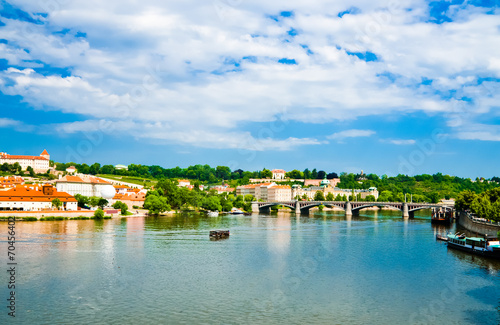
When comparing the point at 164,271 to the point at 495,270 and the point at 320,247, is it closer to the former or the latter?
the point at 320,247

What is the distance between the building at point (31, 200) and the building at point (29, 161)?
72.9m

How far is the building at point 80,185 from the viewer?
86688mm

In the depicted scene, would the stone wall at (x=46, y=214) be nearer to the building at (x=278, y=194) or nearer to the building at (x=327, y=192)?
the building at (x=278, y=194)

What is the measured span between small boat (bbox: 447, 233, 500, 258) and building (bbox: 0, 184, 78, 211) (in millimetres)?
52713

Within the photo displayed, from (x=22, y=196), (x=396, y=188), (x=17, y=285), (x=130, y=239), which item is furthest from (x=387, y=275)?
(x=396, y=188)

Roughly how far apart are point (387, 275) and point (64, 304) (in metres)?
17.7

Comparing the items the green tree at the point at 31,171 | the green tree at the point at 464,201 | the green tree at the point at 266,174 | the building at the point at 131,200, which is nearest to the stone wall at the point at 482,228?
the green tree at the point at 464,201

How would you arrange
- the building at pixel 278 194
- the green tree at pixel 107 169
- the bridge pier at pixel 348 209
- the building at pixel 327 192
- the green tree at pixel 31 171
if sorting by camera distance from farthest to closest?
the green tree at pixel 107 169 < the building at pixel 327 192 < the building at pixel 278 194 < the green tree at pixel 31 171 < the bridge pier at pixel 348 209

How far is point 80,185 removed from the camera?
89.8 metres

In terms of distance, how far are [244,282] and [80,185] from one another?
71002mm

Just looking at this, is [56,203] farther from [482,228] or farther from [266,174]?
[266,174]

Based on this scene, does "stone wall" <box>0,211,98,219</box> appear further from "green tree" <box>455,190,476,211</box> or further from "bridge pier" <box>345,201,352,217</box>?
"green tree" <box>455,190,476,211</box>

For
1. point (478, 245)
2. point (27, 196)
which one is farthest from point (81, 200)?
point (478, 245)

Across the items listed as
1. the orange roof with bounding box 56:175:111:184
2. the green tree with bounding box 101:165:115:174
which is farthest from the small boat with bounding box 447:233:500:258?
the green tree with bounding box 101:165:115:174
